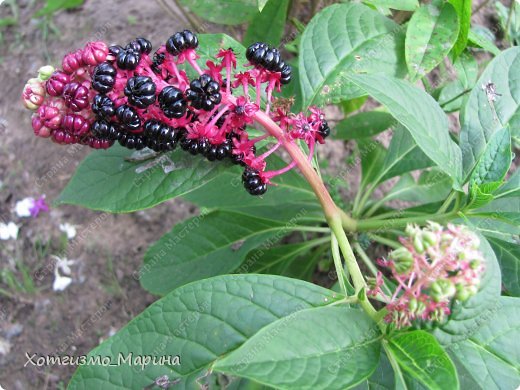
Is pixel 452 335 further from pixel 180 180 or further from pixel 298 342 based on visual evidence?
pixel 180 180

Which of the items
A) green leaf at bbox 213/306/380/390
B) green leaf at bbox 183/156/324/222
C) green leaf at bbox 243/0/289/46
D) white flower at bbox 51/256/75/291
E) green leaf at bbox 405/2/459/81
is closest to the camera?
green leaf at bbox 213/306/380/390

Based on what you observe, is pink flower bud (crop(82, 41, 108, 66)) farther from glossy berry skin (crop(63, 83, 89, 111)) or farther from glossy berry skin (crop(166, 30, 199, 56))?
glossy berry skin (crop(166, 30, 199, 56))

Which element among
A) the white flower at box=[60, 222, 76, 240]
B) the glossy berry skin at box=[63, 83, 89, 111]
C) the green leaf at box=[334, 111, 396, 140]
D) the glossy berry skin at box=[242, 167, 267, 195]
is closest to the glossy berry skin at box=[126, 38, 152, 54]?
the glossy berry skin at box=[63, 83, 89, 111]

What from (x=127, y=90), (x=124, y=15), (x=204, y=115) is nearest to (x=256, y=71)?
(x=204, y=115)

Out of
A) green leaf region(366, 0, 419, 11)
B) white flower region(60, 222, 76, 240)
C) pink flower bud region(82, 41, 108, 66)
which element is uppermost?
green leaf region(366, 0, 419, 11)

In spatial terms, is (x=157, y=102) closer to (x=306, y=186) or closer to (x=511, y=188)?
(x=306, y=186)

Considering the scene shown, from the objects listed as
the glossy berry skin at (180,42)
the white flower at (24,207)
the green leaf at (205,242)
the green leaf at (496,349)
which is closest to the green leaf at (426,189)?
the green leaf at (205,242)

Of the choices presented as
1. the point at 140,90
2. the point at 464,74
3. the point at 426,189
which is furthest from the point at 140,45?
the point at 426,189
